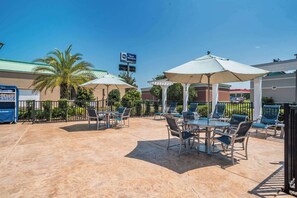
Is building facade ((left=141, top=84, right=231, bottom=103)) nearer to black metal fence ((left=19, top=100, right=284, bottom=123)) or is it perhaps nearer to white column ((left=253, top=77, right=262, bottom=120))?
black metal fence ((left=19, top=100, right=284, bottom=123))

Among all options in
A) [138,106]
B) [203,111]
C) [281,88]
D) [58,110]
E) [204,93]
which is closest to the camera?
[58,110]

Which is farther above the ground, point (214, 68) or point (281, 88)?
point (281, 88)

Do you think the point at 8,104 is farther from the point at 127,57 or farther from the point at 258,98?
the point at 127,57

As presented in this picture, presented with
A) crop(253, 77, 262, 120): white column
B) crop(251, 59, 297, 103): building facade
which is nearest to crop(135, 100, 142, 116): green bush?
crop(253, 77, 262, 120): white column

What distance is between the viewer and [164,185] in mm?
2746

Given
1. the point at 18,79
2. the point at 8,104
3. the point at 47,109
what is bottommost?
the point at 47,109

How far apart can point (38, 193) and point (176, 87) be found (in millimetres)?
26159

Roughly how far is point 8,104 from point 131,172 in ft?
30.8

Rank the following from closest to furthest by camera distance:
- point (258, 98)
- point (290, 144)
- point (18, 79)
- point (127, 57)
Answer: point (290, 144), point (258, 98), point (18, 79), point (127, 57)

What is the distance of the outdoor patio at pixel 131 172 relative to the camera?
101 inches

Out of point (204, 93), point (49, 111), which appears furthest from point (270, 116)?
point (204, 93)

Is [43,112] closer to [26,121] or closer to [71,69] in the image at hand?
[26,121]

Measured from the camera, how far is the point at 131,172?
3.25 m

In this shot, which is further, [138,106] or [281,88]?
[281,88]
